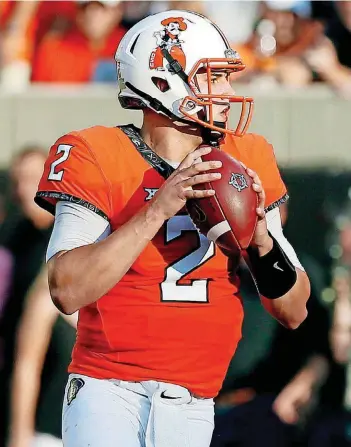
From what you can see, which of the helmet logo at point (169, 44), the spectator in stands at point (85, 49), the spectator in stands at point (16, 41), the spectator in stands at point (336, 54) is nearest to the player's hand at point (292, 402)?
the spectator in stands at point (336, 54)

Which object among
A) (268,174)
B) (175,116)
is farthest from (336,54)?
(175,116)

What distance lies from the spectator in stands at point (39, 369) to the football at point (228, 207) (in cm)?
253

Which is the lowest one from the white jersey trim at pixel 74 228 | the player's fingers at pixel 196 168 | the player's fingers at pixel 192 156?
the white jersey trim at pixel 74 228

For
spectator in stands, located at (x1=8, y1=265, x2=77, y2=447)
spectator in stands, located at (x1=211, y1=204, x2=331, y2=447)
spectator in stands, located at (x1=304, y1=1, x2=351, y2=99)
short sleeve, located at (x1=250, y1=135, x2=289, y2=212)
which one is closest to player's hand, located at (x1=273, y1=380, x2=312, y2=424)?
spectator in stands, located at (x1=211, y1=204, x2=331, y2=447)

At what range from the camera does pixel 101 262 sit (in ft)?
8.49

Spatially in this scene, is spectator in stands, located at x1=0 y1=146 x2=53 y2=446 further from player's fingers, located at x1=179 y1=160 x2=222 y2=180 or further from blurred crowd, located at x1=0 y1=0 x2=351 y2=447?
player's fingers, located at x1=179 y1=160 x2=222 y2=180

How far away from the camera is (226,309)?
2.89 m

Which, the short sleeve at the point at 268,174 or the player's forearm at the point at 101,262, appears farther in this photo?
the short sleeve at the point at 268,174

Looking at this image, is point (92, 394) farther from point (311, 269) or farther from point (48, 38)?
point (48, 38)

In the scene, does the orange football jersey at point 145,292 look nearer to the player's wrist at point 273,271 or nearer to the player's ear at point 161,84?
the player's wrist at point 273,271

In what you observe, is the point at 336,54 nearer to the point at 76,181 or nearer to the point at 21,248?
the point at 21,248

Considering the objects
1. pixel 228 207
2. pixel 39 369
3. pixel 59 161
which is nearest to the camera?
pixel 228 207

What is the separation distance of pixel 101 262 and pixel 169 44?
756 millimetres

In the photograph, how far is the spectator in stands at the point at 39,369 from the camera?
509cm
